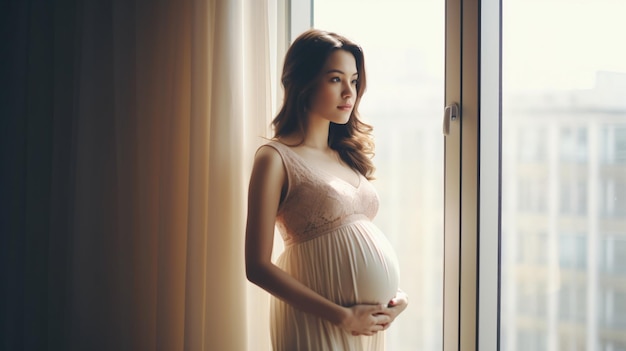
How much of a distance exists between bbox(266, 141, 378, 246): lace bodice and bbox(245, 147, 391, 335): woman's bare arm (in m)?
0.03

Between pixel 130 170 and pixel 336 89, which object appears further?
pixel 130 170

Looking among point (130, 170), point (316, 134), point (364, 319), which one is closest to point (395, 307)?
point (364, 319)

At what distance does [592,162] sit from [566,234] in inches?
7.5

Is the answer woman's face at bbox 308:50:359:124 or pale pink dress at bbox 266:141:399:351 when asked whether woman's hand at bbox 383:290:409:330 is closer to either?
pale pink dress at bbox 266:141:399:351

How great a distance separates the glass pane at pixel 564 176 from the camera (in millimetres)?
1201

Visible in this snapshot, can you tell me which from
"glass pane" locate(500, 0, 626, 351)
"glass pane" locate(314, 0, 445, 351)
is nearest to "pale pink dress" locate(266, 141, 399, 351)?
"glass pane" locate(314, 0, 445, 351)

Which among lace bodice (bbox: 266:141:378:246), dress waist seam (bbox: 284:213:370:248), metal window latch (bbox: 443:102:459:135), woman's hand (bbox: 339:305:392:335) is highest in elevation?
metal window latch (bbox: 443:102:459:135)

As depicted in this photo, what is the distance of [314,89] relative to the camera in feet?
4.02

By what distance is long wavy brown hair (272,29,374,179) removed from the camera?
1.22m

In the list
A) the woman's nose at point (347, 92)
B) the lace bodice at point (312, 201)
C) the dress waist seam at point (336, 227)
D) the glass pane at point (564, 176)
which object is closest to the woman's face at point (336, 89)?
the woman's nose at point (347, 92)

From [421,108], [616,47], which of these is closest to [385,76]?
[421,108]

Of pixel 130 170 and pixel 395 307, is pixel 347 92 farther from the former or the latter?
pixel 130 170

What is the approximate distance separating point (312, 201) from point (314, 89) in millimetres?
275

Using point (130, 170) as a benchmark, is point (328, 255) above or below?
below
